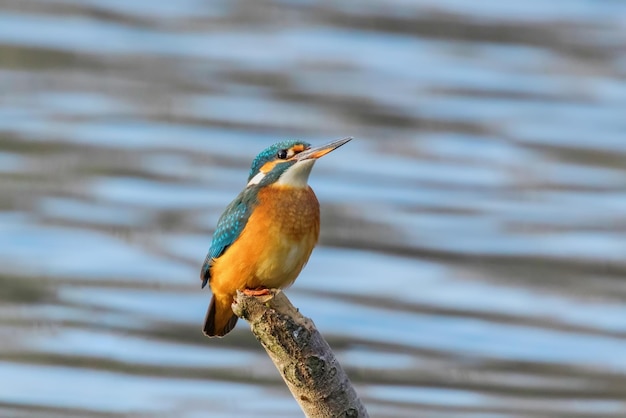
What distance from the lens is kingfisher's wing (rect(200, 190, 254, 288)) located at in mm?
5703

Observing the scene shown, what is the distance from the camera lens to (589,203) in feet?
42.4

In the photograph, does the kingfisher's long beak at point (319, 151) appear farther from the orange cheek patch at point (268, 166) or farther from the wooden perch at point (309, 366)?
the wooden perch at point (309, 366)

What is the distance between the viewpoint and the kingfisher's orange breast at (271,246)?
18.2 ft

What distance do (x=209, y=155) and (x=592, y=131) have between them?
3.60 metres

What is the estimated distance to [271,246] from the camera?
558cm

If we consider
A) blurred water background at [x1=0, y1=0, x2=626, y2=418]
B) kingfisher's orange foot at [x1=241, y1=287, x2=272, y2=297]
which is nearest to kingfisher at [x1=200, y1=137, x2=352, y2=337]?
kingfisher's orange foot at [x1=241, y1=287, x2=272, y2=297]

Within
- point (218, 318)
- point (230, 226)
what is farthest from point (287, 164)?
point (218, 318)

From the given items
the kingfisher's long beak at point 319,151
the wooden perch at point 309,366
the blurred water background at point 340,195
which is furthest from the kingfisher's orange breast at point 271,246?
the blurred water background at point 340,195

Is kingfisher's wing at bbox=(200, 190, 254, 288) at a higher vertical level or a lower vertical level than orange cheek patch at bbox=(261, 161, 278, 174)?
lower

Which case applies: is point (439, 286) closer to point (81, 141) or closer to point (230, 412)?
point (230, 412)

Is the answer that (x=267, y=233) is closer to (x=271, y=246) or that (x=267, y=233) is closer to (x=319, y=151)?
(x=271, y=246)

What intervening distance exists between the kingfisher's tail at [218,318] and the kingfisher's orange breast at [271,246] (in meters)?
0.08

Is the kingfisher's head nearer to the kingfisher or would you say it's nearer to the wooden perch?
the kingfisher

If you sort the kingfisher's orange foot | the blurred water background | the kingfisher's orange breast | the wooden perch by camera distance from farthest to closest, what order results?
the blurred water background
the kingfisher's orange breast
the kingfisher's orange foot
the wooden perch
